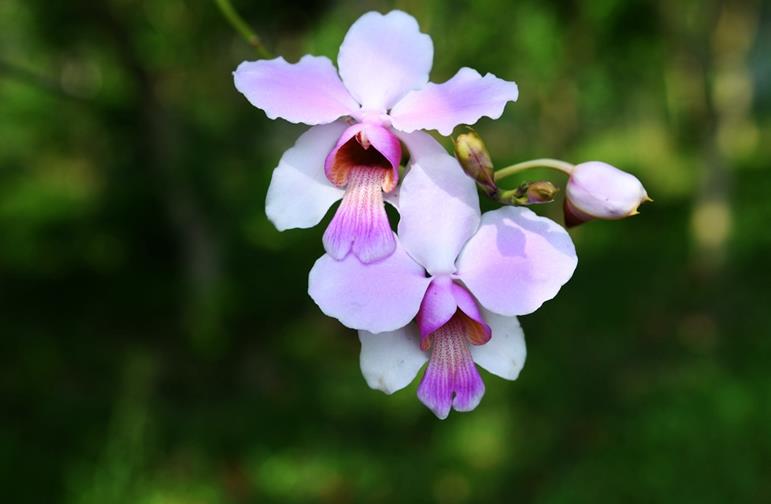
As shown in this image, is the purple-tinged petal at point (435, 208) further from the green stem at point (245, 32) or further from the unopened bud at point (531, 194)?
the green stem at point (245, 32)

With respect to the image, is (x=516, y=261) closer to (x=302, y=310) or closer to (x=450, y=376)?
(x=450, y=376)

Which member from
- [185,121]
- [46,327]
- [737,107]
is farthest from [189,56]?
[737,107]

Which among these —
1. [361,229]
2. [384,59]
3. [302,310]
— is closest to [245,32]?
[384,59]

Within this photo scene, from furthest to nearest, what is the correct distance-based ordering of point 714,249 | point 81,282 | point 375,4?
point 81,282, point 714,249, point 375,4

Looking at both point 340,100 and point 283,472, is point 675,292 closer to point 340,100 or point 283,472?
point 283,472

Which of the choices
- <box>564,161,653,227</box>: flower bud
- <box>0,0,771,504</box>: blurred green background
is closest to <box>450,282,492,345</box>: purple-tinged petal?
<box>564,161,653,227</box>: flower bud

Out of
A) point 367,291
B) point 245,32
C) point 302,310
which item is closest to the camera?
point 367,291

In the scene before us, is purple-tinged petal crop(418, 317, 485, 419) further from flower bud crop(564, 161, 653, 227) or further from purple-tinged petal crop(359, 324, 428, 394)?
flower bud crop(564, 161, 653, 227)
